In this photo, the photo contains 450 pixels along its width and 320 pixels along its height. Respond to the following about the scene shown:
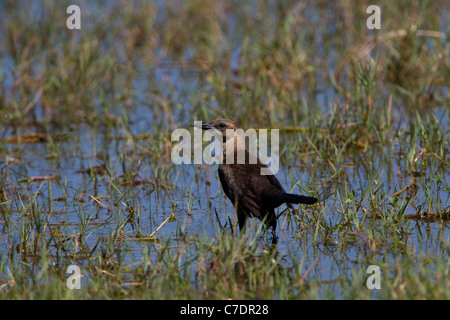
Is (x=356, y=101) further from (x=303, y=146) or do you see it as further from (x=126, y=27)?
(x=126, y=27)

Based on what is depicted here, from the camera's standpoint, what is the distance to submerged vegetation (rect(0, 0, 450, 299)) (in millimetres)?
5109

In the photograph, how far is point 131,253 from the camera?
5.80 metres

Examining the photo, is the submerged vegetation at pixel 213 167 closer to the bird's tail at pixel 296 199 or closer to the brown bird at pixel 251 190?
the brown bird at pixel 251 190

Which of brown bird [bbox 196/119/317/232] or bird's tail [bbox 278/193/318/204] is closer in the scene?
bird's tail [bbox 278/193/318/204]

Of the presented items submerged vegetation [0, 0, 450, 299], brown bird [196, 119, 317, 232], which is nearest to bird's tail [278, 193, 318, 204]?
brown bird [196, 119, 317, 232]

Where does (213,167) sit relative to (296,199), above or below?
above

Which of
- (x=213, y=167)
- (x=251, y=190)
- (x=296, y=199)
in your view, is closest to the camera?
(x=296, y=199)

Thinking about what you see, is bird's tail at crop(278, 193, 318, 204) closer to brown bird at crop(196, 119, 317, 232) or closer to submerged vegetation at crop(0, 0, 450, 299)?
brown bird at crop(196, 119, 317, 232)

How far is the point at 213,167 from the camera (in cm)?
809

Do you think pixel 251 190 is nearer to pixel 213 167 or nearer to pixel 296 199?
pixel 296 199

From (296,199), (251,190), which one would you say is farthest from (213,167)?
(296,199)

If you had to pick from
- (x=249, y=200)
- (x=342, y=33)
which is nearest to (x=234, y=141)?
(x=249, y=200)

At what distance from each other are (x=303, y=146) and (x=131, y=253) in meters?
2.81

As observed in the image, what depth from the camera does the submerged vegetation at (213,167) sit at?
511 cm
